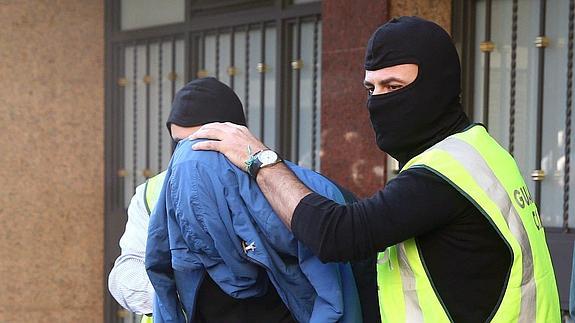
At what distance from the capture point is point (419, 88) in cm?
215

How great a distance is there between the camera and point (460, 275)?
206 centimetres

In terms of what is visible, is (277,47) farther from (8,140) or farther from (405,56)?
(405,56)

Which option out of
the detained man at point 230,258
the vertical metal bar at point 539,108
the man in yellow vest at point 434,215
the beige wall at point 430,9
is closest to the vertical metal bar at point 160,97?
the beige wall at point 430,9

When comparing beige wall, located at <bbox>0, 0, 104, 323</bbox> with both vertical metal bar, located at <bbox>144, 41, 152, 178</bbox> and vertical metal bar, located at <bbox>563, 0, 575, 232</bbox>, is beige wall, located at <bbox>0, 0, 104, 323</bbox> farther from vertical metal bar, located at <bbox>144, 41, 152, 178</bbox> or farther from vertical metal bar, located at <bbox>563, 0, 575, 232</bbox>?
vertical metal bar, located at <bbox>563, 0, 575, 232</bbox>

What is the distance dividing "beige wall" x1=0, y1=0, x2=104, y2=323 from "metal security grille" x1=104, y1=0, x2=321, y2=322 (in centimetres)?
12

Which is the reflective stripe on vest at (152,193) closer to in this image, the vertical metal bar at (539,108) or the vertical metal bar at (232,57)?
the vertical metal bar at (539,108)

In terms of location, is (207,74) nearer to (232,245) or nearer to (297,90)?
(297,90)

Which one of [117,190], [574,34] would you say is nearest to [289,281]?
[574,34]

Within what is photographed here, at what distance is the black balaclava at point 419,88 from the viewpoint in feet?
7.04

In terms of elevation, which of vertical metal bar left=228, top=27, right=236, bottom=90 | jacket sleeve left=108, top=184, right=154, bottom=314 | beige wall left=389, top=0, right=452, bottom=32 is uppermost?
beige wall left=389, top=0, right=452, bottom=32

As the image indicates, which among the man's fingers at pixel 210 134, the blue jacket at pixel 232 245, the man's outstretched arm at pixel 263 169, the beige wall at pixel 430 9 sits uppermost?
the beige wall at pixel 430 9

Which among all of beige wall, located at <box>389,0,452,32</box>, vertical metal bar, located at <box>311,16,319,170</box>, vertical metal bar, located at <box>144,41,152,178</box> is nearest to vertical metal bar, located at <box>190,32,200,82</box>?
vertical metal bar, located at <box>144,41,152,178</box>

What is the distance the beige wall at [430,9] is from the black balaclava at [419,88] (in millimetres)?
2559

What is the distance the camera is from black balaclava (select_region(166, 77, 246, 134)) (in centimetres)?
321
